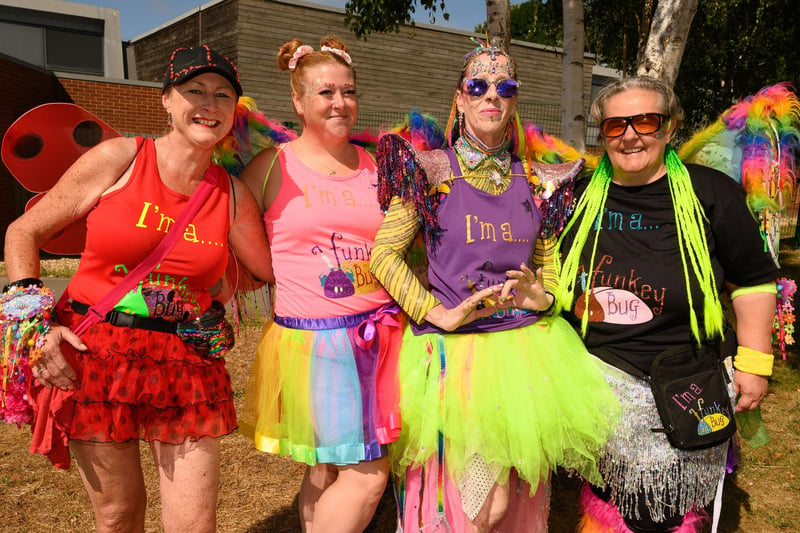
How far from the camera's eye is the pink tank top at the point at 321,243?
249cm

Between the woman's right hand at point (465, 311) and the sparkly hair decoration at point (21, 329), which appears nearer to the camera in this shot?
the sparkly hair decoration at point (21, 329)

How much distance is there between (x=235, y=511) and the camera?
3715 millimetres

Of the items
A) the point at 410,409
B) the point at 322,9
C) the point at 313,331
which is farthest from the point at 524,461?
the point at 322,9

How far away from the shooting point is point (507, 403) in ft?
7.56

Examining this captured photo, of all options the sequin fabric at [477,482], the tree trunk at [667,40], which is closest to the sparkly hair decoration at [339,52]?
the sequin fabric at [477,482]

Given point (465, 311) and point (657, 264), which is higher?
point (657, 264)

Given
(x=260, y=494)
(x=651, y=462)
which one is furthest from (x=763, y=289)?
(x=260, y=494)

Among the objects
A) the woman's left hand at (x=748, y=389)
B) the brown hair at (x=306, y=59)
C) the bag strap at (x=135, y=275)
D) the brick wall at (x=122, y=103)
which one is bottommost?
the woman's left hand at (x=748, y=389)

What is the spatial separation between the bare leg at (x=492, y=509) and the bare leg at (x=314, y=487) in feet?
2.22

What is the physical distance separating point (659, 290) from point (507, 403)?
76cm

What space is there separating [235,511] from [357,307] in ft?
6.54

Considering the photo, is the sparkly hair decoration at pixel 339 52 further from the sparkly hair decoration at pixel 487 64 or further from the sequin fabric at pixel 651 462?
the sequin fabric at pixel 651 462

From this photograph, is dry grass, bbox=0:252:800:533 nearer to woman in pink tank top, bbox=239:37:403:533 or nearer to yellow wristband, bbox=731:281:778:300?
woman in pink tank top, bbox=239:37:403:533

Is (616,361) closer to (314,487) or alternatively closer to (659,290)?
(659,290)
